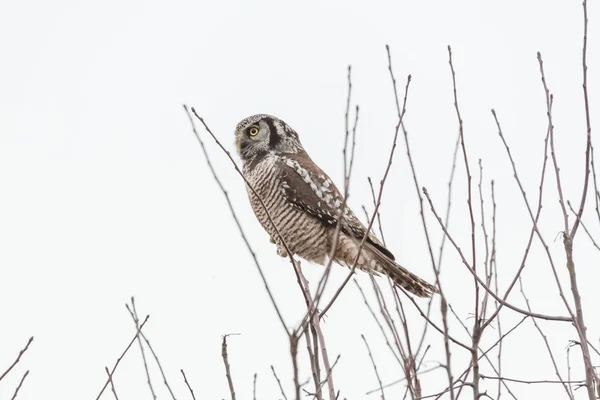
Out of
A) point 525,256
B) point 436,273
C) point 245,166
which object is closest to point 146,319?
point 436,273

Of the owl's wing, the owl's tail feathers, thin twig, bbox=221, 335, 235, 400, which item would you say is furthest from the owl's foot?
thin twig, bbox=221, 335, 235, 400

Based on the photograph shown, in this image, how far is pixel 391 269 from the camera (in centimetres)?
806

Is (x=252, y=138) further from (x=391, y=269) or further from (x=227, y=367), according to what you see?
(x=227, y=367)

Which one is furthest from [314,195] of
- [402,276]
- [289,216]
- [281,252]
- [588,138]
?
[588,138]

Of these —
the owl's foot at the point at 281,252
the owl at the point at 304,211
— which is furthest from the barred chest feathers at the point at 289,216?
the owl's foot at the point at 281,252

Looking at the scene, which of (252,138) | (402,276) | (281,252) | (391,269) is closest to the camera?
(402,276)

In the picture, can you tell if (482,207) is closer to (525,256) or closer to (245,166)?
(525,256)

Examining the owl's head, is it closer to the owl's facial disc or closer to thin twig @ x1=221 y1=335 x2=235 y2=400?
the owl's facial disc

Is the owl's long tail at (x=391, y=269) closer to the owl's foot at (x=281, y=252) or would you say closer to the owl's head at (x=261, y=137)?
the owl's foot at (x=281, y=252)

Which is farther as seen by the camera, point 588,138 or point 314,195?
point 314,195

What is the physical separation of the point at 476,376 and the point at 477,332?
8.0 inches

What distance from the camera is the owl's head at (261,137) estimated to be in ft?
29.7

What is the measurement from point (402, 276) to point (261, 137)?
7.73 ft

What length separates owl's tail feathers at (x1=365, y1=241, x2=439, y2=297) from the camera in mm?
7852
